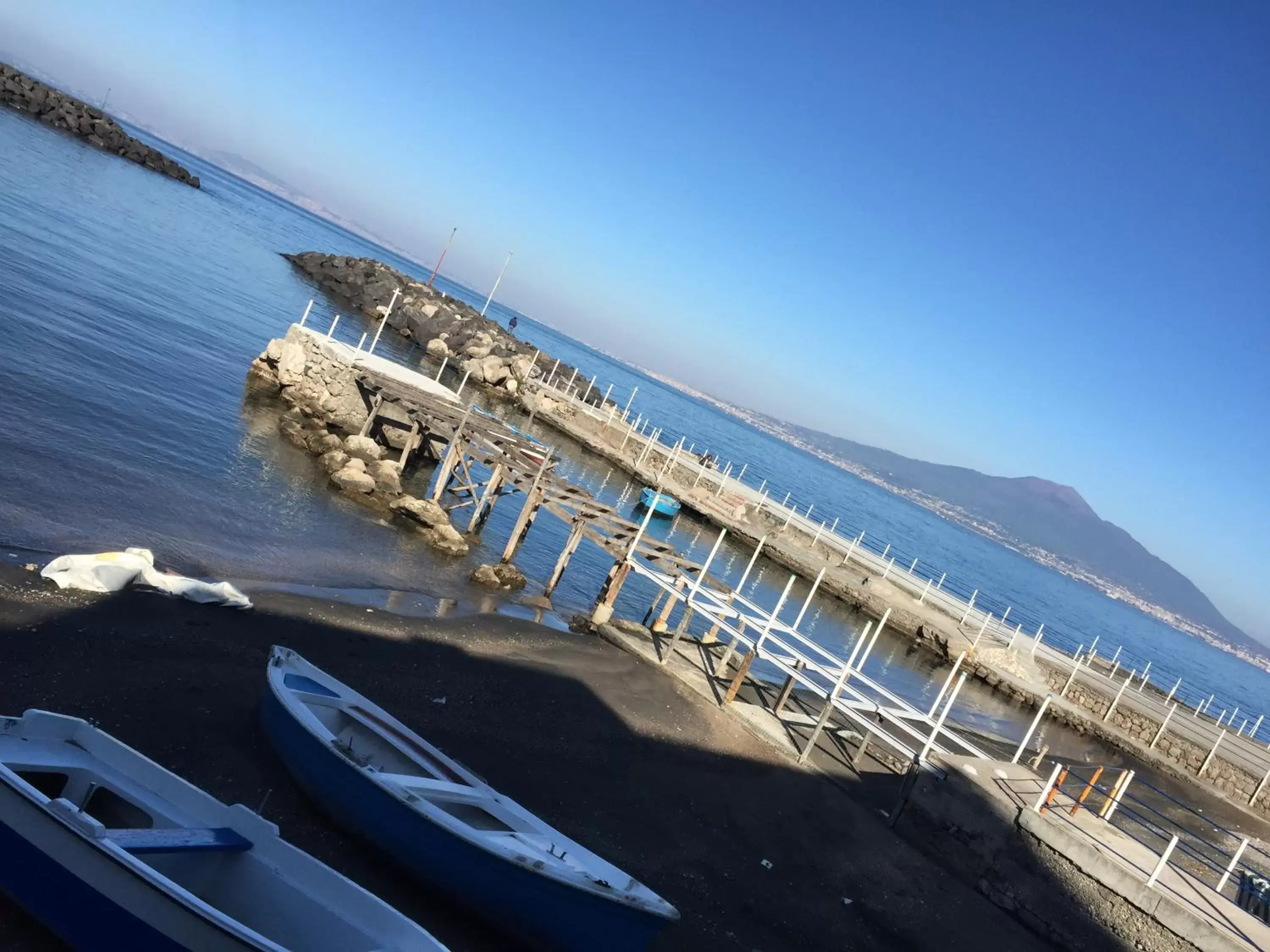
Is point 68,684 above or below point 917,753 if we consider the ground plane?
below

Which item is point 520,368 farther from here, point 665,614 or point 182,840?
point 182,840

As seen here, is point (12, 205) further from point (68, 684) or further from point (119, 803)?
point (119, 803)

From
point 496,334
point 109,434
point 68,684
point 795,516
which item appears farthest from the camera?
point 496,334

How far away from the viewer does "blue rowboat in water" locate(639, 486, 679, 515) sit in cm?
4412

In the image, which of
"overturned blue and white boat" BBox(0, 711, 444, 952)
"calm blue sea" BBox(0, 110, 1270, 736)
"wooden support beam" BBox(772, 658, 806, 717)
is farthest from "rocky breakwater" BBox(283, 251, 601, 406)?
"overturned blue and white boat" BBox(0, 711, 444, 952)

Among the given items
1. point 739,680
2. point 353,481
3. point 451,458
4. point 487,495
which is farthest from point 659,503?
point 739,680

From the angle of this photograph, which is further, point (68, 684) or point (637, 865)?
point (637, 865)

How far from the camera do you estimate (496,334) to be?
87.3 meters

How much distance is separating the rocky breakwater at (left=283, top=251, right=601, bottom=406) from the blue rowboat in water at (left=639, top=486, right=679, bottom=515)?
2120cm

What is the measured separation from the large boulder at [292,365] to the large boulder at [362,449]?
5804 mm

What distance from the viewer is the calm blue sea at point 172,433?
16.9m

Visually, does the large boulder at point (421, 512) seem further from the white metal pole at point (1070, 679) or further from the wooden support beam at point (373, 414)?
the white metal pole at point (1070, 679)

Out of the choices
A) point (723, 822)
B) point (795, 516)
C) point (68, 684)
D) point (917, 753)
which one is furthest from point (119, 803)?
point (795, 516)

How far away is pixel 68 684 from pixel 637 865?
708 centimetres
